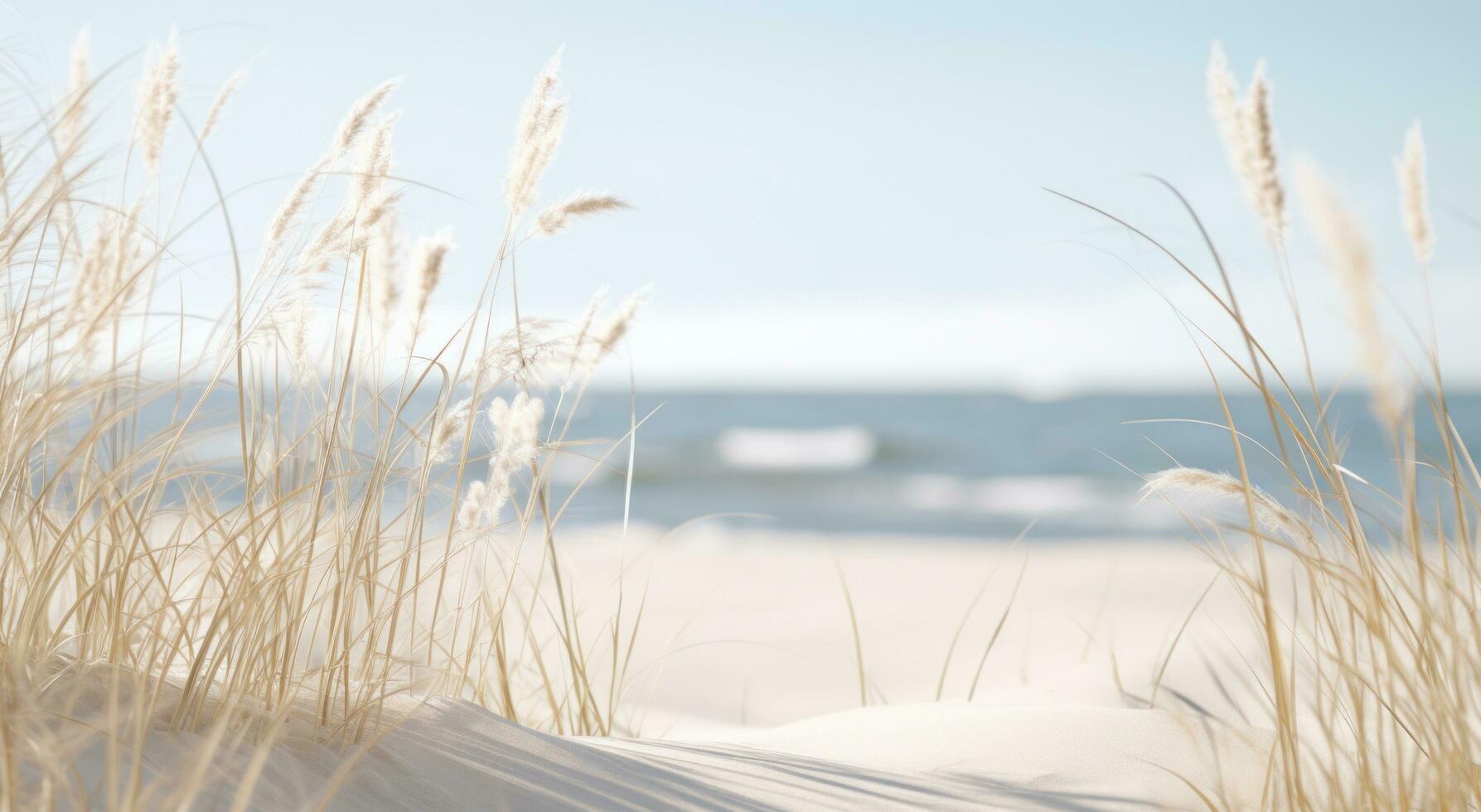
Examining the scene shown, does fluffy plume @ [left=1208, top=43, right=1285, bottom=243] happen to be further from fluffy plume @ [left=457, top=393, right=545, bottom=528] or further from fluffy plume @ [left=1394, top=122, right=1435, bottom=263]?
fluffy plume @ [left=457, top=393, right=545, bottom=528]

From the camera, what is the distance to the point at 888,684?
11.3 ft

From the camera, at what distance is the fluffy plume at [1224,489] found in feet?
3.95

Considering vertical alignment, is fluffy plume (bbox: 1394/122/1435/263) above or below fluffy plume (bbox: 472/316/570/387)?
above

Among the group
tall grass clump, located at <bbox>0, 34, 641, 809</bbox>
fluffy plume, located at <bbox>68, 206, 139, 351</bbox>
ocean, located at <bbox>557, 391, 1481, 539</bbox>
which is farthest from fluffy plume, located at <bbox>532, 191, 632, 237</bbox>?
ocean, located at <bbox>557, 391, 1481, 539</bbox>

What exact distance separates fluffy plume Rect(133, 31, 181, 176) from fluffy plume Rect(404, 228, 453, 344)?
0.42 metres

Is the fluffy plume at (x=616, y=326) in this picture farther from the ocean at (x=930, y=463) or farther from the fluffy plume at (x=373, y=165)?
→ the ocean at (x=930, y=463)

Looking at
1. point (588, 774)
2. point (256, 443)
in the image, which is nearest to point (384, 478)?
point (256, 443)

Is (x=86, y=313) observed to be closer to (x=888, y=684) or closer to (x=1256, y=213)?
(x=1256, y=213)

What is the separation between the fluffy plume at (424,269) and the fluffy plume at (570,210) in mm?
132

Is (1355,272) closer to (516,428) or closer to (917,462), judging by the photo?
(516,428)

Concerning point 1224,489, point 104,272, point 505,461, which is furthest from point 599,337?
point 1224,489

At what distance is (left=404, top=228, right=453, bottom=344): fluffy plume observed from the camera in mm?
1531

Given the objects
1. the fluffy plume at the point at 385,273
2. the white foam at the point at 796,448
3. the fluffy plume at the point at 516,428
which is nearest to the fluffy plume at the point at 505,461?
the fluffy plume at the point at 516,428

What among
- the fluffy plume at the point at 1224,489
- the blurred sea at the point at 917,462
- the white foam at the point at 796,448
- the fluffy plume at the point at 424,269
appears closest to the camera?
the fluffy plume at the point at 1224,489
